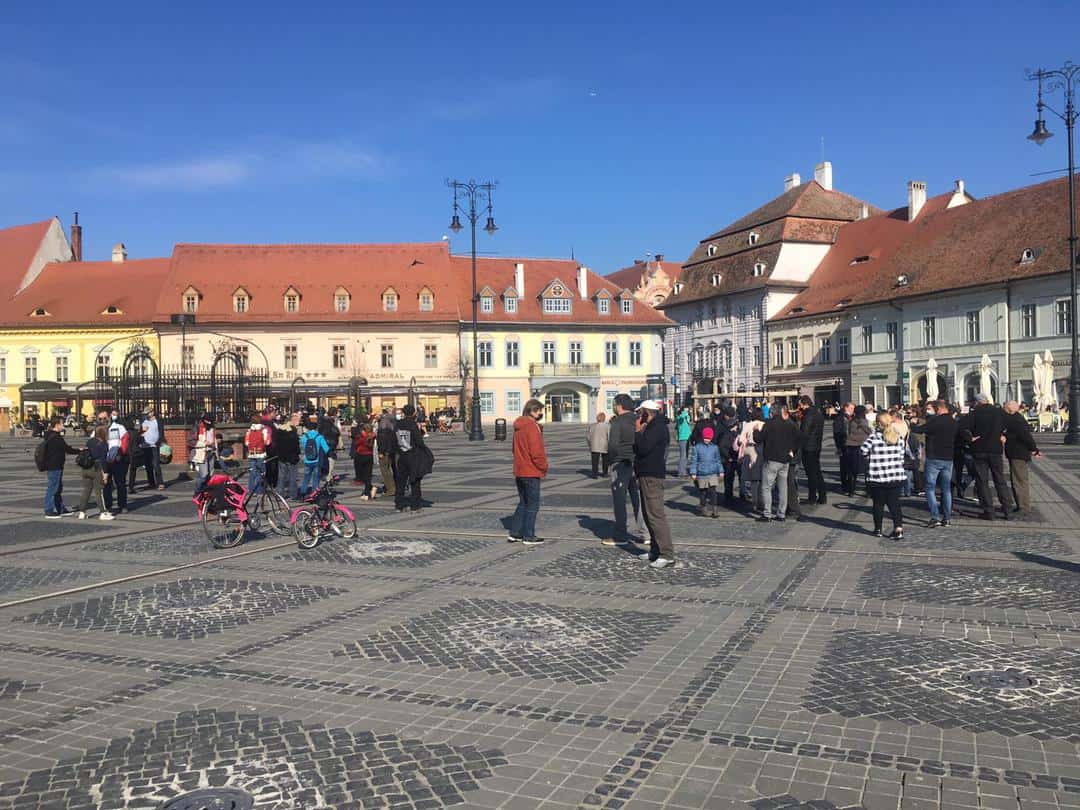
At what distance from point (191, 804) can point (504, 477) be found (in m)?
17.4

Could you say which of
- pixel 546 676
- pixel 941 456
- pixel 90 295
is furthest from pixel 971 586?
pixel 90 295

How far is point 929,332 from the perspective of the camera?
51.1m

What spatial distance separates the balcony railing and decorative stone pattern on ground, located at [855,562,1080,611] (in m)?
53.9

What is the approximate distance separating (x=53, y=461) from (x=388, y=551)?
697cm

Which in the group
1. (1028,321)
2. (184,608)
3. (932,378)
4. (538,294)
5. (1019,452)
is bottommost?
(184,608)

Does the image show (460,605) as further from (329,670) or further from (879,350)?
(879,350)

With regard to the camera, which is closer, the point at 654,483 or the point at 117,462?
the point at 654,483

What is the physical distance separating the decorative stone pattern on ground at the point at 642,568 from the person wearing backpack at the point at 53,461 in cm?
900

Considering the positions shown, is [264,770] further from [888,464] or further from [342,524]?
[888,464]

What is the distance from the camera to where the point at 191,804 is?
14.9ft

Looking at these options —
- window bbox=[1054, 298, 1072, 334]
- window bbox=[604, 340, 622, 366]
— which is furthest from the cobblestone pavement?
window bbox=[604, 340, 622, 366]

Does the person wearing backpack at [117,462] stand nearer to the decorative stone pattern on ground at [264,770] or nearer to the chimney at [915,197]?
the decorative stone pattern on ground at [264,770]

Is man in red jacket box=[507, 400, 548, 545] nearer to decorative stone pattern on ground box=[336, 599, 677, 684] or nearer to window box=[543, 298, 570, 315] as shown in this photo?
decorative stone pattern on ground box=[336, 599, 677, 684]

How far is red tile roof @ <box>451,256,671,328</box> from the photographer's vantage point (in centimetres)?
6381
